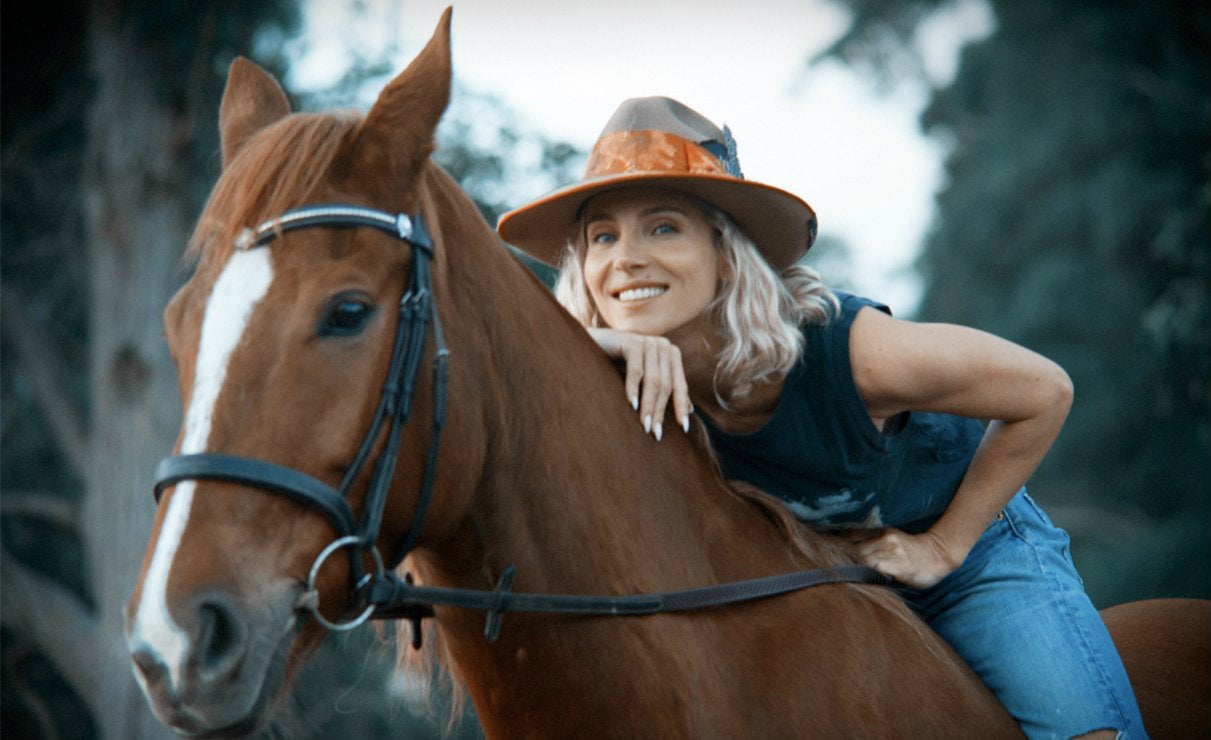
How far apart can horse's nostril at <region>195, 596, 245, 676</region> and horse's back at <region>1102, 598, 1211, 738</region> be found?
99.8 inches

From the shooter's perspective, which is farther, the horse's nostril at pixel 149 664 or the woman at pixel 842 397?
the woman at pixel 842 397

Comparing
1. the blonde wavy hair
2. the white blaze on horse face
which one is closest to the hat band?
the blonde wavy hair

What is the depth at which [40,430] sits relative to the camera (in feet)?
36.8

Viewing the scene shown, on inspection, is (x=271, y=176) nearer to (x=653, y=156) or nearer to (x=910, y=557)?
(x=653, y=156)

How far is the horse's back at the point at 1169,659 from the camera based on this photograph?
3.19 metres

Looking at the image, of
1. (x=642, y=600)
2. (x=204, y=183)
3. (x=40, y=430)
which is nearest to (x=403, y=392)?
(x=642, y=600)

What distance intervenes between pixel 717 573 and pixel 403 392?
0.93m

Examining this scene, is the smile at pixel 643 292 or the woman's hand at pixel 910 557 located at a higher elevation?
the smile at pixel 643 292

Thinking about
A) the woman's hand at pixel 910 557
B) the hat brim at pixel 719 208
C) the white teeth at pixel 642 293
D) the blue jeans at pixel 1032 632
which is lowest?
the blue jeans at pixel 1032 632

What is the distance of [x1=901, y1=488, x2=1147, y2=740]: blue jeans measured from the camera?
2689 mm

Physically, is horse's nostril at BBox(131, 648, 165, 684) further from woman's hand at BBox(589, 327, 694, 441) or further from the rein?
woman's hand at BBox(589, 327, 694, 441)

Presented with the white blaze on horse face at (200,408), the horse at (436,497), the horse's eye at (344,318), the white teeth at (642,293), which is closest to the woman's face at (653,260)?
the white teeth at (642,293)

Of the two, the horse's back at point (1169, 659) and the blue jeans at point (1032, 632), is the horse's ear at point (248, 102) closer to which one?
the blue jeans at point (1032, 632)

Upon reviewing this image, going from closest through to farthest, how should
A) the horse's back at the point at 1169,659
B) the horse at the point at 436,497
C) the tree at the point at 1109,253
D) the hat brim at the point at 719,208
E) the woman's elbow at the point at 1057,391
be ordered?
the horse at the point at 436,497
the woman's elbow at the point at 1057,391
the hat brim at the point at 719,208
the horse's back at the point at 1169,659
the tree at the point at 1109,253
